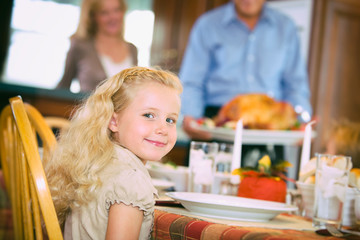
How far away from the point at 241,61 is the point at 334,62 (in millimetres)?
1324

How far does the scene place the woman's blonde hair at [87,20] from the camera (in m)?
4.45

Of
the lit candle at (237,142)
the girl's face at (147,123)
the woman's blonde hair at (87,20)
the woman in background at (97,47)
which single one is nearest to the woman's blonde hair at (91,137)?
the girl's face at (147,123)

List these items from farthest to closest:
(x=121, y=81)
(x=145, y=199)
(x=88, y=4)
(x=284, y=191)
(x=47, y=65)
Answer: (x=88, y=4)
(x=47, y=65)
(x=284, y=191)
(x=121, y=81)
(x=145, y=199)

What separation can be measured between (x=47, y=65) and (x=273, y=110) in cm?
232

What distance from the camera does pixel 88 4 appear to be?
448cm

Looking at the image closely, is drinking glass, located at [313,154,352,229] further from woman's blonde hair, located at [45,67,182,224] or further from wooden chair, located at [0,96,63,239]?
wooden chair, located at [0,96,63,239]

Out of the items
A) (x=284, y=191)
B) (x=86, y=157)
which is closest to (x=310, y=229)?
(x=284, y=191)

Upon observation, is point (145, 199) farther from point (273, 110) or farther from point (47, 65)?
point (47, 65)

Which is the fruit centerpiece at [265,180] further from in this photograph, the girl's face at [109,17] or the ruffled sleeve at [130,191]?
the girl's face at [109,17]

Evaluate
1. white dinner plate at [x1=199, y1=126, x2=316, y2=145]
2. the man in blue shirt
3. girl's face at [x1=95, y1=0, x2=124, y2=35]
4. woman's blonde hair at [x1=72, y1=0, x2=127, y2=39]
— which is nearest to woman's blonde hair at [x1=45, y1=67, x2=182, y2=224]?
white dinner plate at [x1=199, y1=126, x2=316, y2=145]

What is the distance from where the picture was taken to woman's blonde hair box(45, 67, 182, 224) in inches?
38.5

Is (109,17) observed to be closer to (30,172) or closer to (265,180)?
(265,180)

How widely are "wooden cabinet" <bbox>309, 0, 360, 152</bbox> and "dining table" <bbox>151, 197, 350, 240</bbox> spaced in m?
3.70

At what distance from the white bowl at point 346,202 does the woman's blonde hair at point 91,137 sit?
43 centimetres
